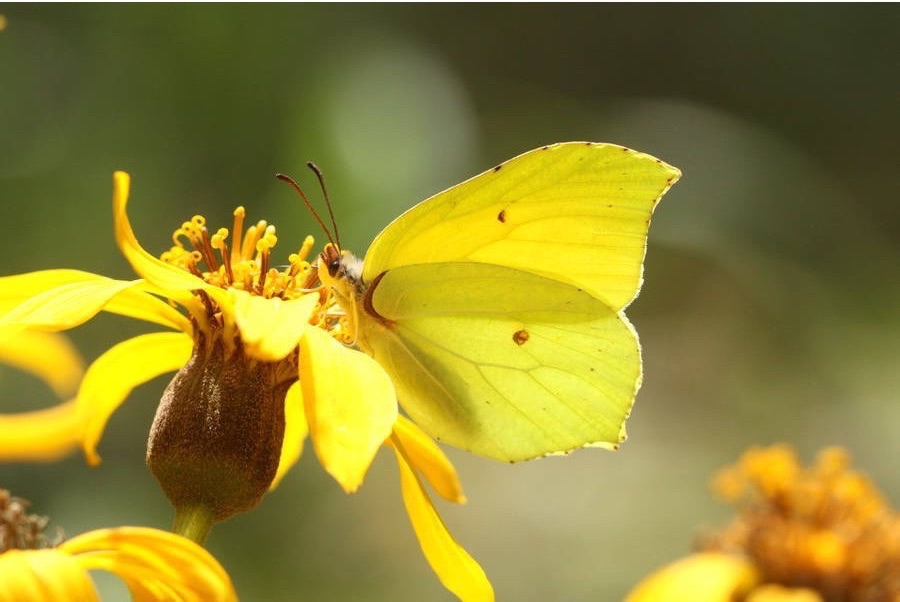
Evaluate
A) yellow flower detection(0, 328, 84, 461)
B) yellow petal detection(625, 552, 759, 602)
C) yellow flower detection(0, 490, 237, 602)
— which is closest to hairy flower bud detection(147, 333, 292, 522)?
yellow flower detection(0, 490, 237, 602)

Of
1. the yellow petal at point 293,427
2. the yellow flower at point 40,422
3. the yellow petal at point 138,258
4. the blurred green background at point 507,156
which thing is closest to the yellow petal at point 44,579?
the yellow petal at point 138,258

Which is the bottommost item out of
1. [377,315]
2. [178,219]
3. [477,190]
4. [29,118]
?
[178,219]

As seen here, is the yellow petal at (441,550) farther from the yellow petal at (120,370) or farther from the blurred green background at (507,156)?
the blurred green background at (507,156)

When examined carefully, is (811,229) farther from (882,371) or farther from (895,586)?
(895,586)

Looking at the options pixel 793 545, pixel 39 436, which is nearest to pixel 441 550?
pixel 39 436

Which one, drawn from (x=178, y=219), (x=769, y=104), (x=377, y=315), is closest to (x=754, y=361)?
(x=769, y=104)

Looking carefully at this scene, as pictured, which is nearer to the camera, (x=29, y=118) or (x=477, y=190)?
(x=477, y=190)

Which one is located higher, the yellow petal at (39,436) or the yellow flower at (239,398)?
the yellow flower at (239,398)
